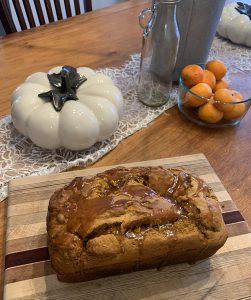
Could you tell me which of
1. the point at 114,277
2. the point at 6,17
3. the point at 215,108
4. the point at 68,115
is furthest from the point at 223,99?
the point at 6,17

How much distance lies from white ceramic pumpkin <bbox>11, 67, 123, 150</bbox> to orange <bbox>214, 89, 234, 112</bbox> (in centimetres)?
28

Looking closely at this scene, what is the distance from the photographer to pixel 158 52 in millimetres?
Answer: 969

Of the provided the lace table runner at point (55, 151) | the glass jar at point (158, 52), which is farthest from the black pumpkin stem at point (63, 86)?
the glass jar at point (158, 52)

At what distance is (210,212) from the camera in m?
0.58

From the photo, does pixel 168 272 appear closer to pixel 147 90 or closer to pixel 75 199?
pixel 75 199

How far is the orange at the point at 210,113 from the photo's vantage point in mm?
909

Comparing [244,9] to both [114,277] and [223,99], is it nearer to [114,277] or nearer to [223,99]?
[223,99]

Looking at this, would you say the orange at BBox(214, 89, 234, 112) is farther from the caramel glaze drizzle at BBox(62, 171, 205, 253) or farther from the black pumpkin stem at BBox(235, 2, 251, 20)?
the black pumpkin stem at BBox(235, 2, 251, 20)

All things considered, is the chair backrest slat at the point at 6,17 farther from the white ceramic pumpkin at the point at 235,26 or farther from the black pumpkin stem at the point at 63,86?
the white ceramic pumpkin at the point at 235,26

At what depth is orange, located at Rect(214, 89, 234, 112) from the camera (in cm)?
88

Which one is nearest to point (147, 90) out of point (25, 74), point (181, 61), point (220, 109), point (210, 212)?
point (181, 61)

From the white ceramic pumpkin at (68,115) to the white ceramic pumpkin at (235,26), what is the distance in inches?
26.5

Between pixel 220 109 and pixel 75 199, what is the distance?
1.77 feet

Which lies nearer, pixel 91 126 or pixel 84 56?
pixel 91 126
